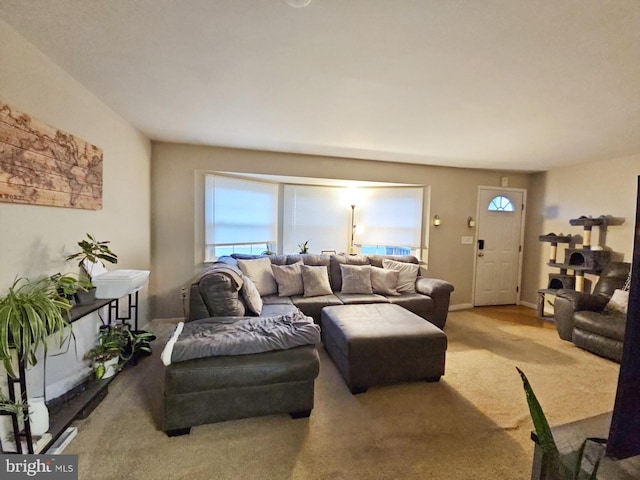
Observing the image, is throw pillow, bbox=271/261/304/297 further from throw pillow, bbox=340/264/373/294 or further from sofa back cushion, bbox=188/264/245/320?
sofa back cushion, bbox=188/264/245/320

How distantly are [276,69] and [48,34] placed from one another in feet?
4.21

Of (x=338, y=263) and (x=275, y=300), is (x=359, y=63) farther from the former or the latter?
(x=338, y=263)

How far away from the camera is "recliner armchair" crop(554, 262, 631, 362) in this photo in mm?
2922

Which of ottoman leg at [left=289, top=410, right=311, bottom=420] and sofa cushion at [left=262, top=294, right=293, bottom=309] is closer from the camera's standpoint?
ottoman leg at [left=289, top=410, right=311, bottom=420]

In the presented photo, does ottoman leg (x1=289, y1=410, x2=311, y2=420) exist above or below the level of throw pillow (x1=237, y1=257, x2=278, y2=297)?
below

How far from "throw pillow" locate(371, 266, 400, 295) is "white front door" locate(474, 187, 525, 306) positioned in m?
1.95

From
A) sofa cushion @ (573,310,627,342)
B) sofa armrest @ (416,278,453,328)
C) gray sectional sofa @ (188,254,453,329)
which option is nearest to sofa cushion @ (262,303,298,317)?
gray sectional sofa @ (188,254,453,329)

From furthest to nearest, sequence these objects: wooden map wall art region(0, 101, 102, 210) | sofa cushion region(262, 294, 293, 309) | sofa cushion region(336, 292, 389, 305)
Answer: sofa cushion region(336, 292, 389, 305), sofa cushion region(262, 294, 293, 309), wooden map wall art region(0, 101, 102, 210)

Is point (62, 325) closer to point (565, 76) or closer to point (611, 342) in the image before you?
point (565, 76)

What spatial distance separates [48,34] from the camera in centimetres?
160

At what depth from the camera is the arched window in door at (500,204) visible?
494 centimetres

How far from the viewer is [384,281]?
12.9 feet

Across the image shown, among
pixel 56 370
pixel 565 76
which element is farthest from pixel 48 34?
pixel 565 76

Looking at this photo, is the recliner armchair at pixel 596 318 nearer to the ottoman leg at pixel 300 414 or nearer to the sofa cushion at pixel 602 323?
the sofa cushion at pixel 602 323
